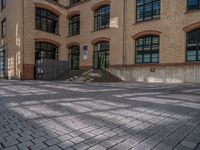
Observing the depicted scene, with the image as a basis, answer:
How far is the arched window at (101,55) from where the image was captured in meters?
20.1

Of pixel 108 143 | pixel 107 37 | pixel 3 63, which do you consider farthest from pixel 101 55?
pixel 108 143

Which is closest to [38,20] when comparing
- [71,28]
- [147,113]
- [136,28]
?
[71,28]

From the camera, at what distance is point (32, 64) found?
774 inches

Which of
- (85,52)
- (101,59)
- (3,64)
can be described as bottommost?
(3,64)

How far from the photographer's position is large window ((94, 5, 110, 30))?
20062mm

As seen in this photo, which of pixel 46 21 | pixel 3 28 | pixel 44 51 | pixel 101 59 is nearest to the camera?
pixel 101 59

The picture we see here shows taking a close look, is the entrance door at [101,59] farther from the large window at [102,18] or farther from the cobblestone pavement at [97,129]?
the cobblestone pavement at [97,129]

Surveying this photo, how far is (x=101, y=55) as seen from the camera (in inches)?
811

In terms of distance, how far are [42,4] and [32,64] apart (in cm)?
716

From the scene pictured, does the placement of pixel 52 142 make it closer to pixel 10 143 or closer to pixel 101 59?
pixel 10 143

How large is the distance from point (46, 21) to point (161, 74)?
49.2ft

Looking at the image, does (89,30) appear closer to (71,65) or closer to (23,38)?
(71,65)

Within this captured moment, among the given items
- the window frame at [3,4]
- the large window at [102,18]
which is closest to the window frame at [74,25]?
the large window at [102,18]

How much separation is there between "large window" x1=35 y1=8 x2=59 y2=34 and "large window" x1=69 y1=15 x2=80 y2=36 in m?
1.80
